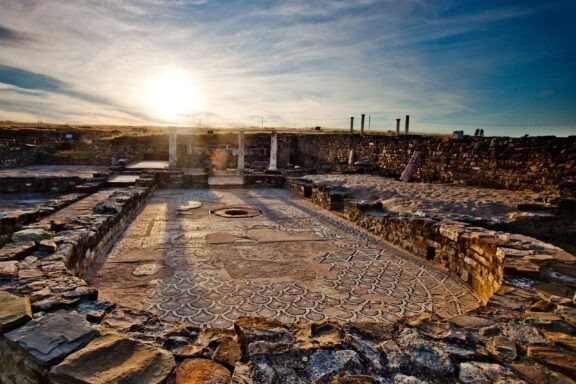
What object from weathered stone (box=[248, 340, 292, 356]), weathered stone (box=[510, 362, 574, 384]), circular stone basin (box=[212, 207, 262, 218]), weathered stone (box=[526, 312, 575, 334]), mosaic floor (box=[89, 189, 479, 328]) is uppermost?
weathered stone (box=[526, 312, 575, 334])

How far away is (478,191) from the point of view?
10.8m

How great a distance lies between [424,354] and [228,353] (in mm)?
1358

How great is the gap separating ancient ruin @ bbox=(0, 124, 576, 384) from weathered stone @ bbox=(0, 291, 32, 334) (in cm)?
1

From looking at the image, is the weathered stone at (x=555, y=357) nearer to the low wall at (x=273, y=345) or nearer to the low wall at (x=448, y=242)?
the low wall at (x=273, y=345)

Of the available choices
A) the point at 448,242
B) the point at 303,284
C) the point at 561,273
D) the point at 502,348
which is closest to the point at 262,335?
the point at 502,348

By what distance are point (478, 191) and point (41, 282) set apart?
37.3 ft

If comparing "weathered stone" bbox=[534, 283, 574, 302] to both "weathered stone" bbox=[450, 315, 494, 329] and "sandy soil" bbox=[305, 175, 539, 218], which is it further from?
"sandy soil" bbox=[305, 175, 539, 218]

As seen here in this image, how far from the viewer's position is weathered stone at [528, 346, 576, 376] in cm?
216

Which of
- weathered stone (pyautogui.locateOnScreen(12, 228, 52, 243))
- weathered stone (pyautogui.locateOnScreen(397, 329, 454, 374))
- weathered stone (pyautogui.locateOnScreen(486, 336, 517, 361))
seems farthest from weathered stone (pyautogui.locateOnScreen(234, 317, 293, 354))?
weathered stone (pyautogui.locateOnScreen(12, 228, 52, 243))

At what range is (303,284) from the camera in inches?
180

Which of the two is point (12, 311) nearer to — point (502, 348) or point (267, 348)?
point (267, 348)

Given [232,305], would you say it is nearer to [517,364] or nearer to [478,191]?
[517,364]

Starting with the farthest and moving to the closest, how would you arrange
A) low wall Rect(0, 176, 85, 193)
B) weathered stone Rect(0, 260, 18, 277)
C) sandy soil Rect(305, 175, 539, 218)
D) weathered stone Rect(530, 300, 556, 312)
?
low wall Rect(0, 176, 85, 193) < sandy soil Rect(305, 175, 539, 218) < weathered stone Rect(0, 260, 18, 277) < weathered stone Rect(530, 300, 556, 312)

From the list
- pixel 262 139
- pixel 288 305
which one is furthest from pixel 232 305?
pixel 262 139
